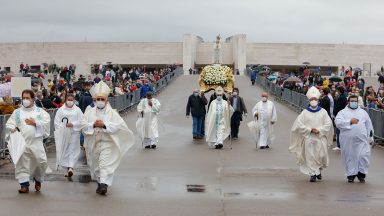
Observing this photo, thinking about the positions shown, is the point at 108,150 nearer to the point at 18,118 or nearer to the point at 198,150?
the point at 18,118

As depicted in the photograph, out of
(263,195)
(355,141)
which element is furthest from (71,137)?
(355,141)

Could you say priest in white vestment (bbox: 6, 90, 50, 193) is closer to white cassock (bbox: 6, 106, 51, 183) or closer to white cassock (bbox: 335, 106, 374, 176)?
white cassock (bbox: 6, 106, 51, 183)

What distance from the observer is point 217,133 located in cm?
2050

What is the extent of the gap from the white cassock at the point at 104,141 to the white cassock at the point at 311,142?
3.51m

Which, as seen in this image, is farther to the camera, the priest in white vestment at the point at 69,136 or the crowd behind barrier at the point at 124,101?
the crowd behind barrier at the point at 124,101

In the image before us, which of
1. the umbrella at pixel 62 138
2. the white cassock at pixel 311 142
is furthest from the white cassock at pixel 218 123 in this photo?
the umbrella at pixel 62 138

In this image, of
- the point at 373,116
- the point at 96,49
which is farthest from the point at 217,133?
the point at 96,49

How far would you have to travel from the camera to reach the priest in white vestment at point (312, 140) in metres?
14.2

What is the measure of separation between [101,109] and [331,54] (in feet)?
250

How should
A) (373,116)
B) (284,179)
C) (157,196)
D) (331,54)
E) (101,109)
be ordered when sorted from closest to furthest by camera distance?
(157,196) → (101,109) → (284,179) → (373,116) → (331,54)

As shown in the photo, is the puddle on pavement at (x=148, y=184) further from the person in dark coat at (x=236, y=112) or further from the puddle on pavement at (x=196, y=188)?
the person in dark coat at (x=236, y=112)

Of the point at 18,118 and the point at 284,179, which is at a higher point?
the point at 18,118

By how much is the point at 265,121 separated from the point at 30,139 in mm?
9590

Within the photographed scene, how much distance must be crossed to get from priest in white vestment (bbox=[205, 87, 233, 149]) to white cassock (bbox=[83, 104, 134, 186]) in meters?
7.58
